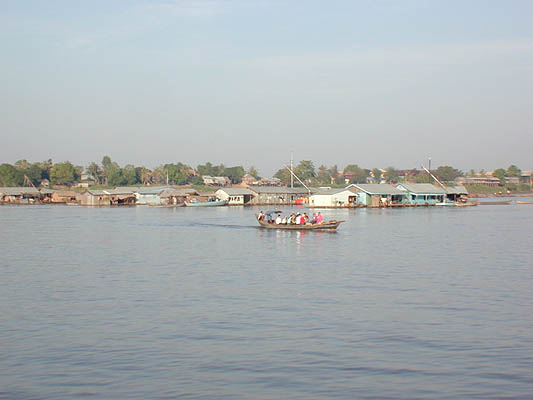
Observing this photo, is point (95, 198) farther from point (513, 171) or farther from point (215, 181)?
point (513, 171)

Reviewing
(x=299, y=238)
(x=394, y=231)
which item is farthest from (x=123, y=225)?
(x=394, y=231)

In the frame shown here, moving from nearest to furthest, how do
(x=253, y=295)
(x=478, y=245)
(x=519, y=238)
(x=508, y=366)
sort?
(x=508, y=366) < (x=253, y=295) < (x=478, y=245) < (x=519, y=238)

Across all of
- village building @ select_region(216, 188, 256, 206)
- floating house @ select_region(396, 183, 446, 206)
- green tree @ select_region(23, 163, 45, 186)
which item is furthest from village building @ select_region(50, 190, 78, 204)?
floating house @ select_region(396, 183, 446, 206)

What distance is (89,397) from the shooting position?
8.99 metres

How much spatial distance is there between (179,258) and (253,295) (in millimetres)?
9166

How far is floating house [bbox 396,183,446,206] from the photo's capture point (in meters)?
72.1

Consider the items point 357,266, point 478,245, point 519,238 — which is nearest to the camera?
point 357,266

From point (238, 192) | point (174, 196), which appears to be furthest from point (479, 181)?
point (174, 196)

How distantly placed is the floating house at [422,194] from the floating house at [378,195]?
2.75ft

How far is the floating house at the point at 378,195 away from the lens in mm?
68250

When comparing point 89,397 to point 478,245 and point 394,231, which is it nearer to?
point 478,245

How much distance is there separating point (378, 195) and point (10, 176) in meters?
65.3

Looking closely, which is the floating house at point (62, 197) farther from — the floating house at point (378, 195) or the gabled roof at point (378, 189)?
the floating house at point (378, 195)

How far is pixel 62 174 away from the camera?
110 meters
